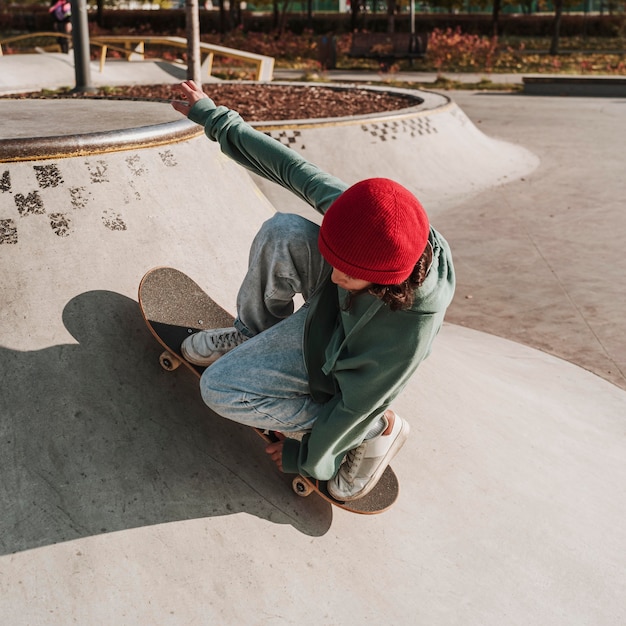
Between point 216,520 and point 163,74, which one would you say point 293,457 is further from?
point 163,74

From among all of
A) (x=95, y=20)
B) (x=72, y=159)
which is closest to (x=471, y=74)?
(x=72, y=159)

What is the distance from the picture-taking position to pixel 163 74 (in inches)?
627

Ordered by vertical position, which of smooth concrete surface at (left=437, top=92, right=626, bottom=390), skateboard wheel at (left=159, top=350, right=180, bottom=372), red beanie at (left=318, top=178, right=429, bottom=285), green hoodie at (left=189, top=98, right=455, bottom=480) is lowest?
smooth concrete surface at (left=437, top=92, right=626, bottom=390)

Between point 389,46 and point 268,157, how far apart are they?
2455cm

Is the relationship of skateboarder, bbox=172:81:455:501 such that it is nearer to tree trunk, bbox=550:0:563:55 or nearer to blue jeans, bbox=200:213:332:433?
blue jeans, bbox=200:213:332:433

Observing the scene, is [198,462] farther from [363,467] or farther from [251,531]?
[363,467]

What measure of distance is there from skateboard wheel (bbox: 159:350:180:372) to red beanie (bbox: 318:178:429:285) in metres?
1.22

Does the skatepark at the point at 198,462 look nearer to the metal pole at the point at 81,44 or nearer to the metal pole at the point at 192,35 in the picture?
the metal pole at the point at 192,35

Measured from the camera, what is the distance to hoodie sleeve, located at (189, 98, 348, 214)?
2828mm

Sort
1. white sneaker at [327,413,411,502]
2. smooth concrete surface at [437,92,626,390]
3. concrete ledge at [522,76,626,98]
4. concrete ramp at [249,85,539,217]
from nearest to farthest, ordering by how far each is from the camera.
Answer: white sneaker at [327,413,411,502] < smooth concrete surface at [437,92,626,390] < concrete ramp at [249,85,539,217] < concrete ledge at [522,76,626,98]

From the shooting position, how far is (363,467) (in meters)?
2.93

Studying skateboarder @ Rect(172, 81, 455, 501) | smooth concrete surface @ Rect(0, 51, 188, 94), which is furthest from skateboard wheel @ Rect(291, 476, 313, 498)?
smooth concrete surface @ Rect(0, 51, 188, 94)

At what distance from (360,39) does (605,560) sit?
24.7 m

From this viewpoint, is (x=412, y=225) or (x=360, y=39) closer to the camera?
(x=412, y=225)
